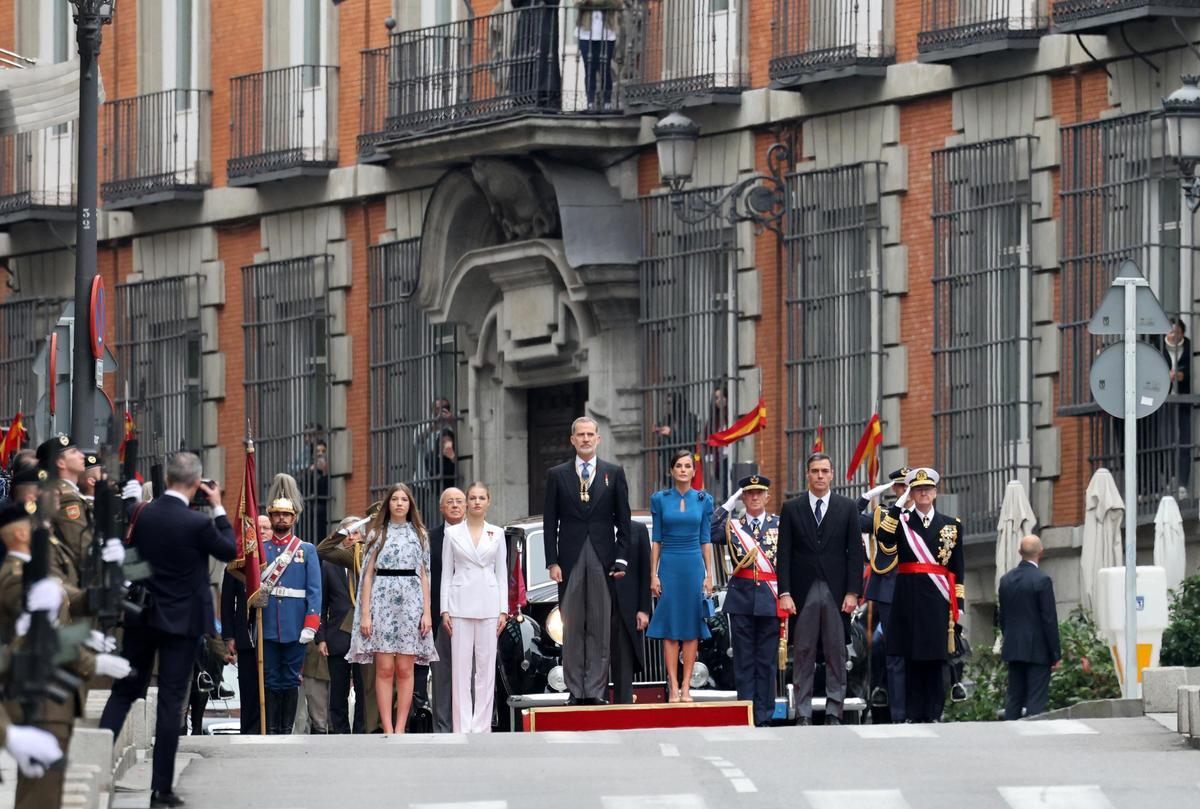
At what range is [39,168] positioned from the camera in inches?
1793

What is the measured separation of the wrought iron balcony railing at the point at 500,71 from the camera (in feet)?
121

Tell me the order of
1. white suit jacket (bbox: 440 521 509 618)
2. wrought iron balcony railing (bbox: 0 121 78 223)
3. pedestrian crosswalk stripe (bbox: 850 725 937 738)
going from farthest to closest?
1. wrought iron balcony railing (bbox: 0 121 78 223)
2. white suit jacket (bbox: 440 521 509 618)
3. pedestrian crosswalk stripe (bbox: 850 725 937 738)

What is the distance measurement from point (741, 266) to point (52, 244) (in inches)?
501

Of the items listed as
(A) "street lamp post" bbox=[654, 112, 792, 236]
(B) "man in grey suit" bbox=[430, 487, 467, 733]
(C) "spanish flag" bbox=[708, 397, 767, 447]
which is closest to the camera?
(B) "man in grey suit" bbox=[430, 487, 467, 733]

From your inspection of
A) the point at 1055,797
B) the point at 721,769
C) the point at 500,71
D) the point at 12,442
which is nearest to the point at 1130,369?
the point at 721,769

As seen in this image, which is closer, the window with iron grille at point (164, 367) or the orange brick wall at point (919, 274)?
the orange brick wall at point (919, 274)

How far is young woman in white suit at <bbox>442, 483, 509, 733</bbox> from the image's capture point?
81.7 feet

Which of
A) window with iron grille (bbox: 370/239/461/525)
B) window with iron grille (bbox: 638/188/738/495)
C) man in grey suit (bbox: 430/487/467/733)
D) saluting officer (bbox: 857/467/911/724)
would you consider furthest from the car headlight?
window with iron grille (bbox: 370/239/461/525)

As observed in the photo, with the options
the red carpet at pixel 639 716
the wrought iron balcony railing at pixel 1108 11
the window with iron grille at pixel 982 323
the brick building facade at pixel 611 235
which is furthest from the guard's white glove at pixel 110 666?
the window with iron grille at pixel 982 323

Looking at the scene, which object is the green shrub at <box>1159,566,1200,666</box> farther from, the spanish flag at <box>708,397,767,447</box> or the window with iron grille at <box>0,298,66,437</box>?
the window with iron grille at <box>0,298,66,437</box>

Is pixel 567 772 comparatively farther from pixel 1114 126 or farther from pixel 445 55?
pixel 445 55

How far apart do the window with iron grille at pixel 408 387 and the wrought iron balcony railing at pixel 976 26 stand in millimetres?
8090

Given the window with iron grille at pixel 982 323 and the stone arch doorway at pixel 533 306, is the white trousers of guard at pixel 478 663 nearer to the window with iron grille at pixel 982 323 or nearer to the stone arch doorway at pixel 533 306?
the window with iron grille at pixel 982 323

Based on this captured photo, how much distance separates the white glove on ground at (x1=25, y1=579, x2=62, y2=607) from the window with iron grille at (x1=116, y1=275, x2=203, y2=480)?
29.0 m
